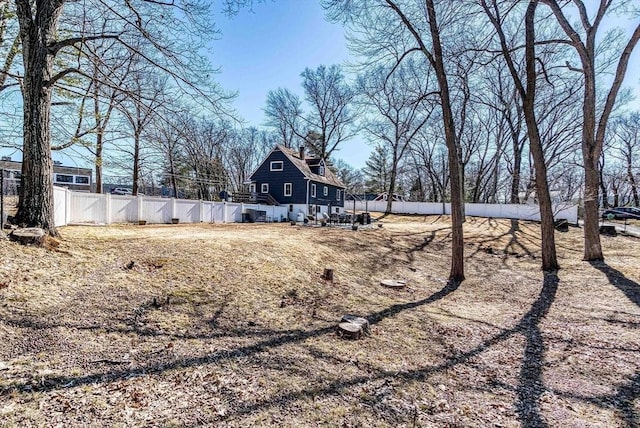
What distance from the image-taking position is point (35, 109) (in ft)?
18.1

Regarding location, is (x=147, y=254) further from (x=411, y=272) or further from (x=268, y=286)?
(x=411, y=272)

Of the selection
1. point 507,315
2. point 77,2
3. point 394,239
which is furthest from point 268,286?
point 394,239

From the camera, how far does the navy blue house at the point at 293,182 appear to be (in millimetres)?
25266

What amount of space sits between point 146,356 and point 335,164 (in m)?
44.0

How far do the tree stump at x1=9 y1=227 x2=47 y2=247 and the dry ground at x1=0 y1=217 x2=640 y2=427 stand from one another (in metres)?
0.18

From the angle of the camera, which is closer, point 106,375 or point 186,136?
point 106,375

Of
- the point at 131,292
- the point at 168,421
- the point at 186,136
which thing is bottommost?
the point at 168,421

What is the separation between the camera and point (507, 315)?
604cm

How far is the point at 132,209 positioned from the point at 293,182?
13.6 metres

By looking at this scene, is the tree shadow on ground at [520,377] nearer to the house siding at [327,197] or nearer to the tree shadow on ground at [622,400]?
the tree shadow on ground at [622,400]

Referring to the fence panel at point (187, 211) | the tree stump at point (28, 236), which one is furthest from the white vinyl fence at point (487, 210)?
the tree stump at point (28, 236)

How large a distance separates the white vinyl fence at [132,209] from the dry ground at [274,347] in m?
4.24

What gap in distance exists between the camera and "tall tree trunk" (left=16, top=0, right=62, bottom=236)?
551 cm

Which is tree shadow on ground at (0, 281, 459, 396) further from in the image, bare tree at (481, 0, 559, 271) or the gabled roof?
the gabled roof
